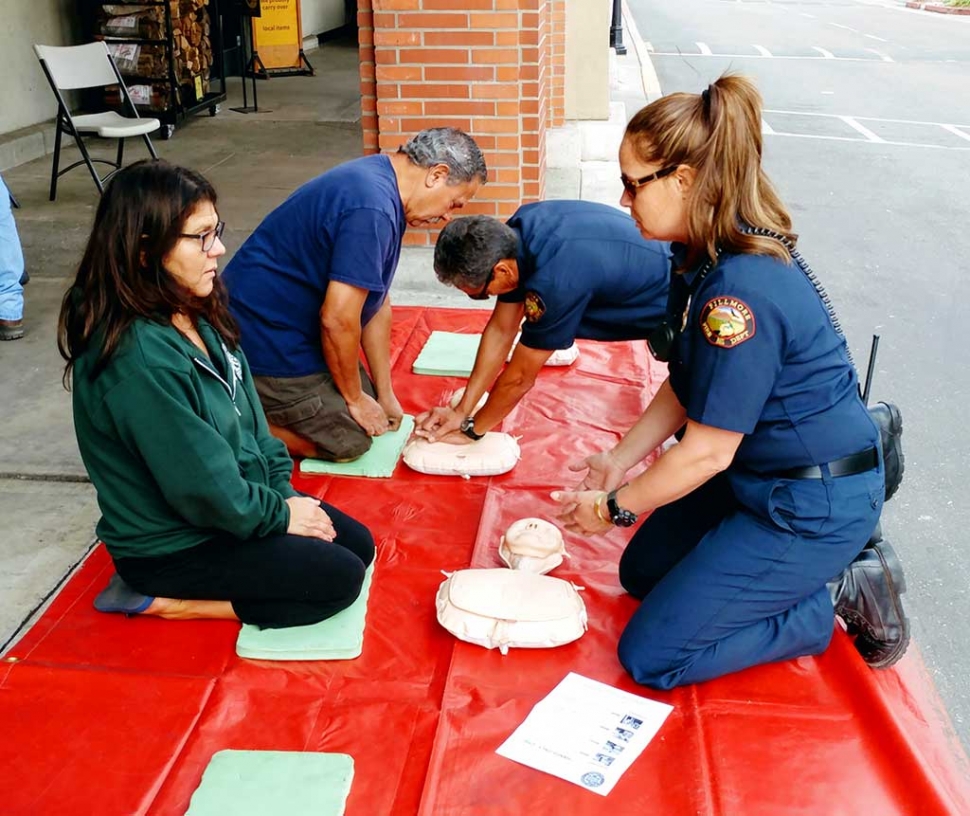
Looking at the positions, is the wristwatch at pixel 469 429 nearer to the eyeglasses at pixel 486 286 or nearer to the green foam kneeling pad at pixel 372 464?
the green foam kneeling pad at pixel 372 464

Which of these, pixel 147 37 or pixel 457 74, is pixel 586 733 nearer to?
pixel 457 74

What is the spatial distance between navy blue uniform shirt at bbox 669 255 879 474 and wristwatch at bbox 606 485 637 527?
0.98ft

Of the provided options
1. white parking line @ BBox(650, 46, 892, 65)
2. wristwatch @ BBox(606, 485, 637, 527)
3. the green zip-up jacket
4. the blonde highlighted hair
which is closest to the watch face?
wristwatch @ BBox(606, 485, 637, 527)

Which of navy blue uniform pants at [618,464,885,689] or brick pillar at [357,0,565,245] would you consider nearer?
navy blue uniform pants at [618,464,885,689]

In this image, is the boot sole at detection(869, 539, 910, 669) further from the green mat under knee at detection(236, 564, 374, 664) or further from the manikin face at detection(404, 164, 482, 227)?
the manikin face at detection(404, 164, 482, 227)

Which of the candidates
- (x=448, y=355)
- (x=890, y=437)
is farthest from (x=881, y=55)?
(x=890, y=437)

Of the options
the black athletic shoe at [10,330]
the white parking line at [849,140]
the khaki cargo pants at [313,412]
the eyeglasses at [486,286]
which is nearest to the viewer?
the eyeglasses at [486,286]

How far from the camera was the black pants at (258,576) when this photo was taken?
2523 millimetres

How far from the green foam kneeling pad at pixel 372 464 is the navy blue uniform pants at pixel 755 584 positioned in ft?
4.00

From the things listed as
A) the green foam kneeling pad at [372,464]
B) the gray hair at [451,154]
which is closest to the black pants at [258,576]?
the green foam kneeling pad at [372,464]

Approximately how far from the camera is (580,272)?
10.7 feet

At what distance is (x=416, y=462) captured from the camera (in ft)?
11.3

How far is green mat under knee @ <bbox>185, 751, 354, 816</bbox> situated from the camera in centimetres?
205

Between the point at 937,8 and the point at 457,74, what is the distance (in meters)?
24.0
